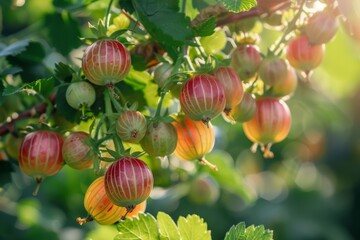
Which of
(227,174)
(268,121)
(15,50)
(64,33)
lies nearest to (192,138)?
(268,121)

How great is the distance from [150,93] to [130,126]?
0.44 meters

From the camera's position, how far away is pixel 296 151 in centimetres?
644

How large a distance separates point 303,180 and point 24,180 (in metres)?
2.98

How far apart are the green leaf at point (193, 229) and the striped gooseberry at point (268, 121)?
0.49 m

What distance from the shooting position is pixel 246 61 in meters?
2.33

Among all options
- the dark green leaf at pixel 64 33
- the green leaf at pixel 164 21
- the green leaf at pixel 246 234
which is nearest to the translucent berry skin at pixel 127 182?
the green leaf at pixel 246 234

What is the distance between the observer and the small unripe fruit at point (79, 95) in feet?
6.93

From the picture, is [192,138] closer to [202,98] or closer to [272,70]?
[202,98]

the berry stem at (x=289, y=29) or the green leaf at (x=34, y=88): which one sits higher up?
the green leaf at (x=34, y=88)

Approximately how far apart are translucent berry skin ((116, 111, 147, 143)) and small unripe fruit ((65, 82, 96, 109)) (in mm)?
163

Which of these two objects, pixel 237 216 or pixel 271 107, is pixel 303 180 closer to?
pixel 237 216

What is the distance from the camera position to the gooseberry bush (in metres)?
2.01

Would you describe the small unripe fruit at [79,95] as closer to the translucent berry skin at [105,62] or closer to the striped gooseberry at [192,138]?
the translucent berry skin at [105,62]

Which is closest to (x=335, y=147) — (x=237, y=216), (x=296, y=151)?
(x=296, y=151)
